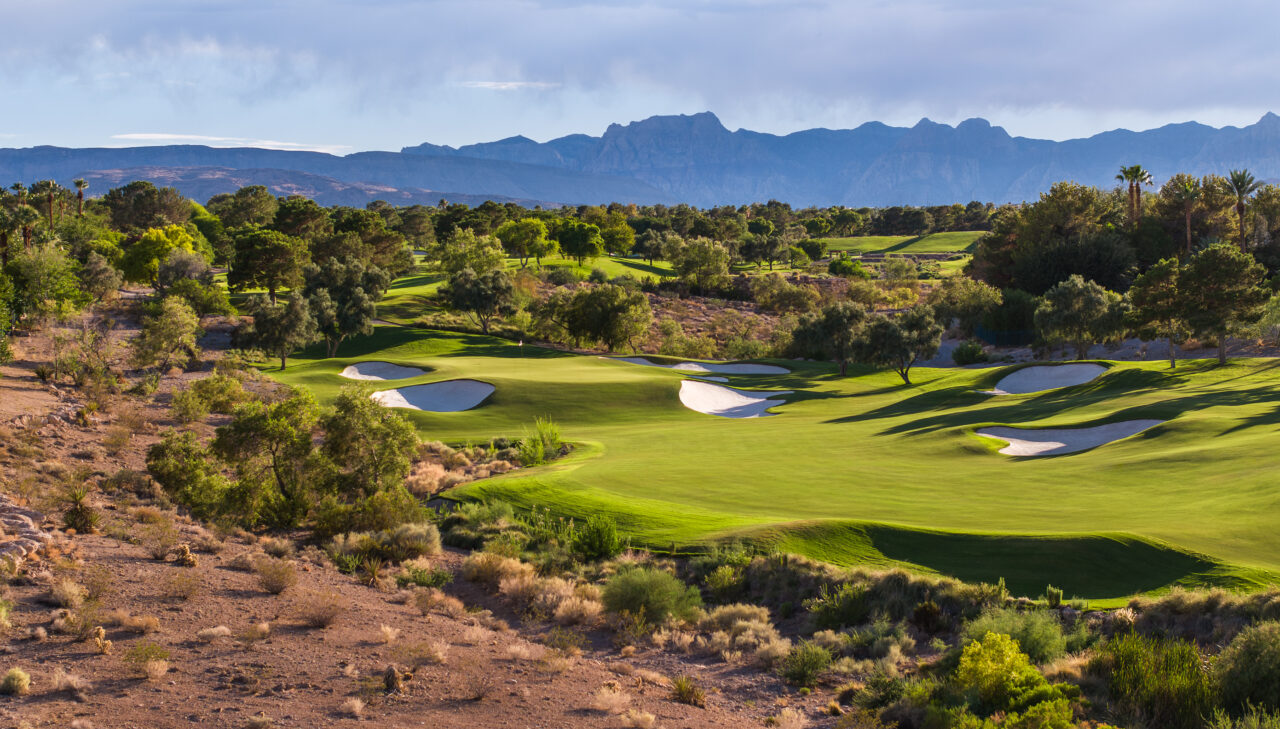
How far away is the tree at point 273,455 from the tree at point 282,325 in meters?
36.5

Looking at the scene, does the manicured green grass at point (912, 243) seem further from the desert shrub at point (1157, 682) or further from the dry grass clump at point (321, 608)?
the desert shrub at point (1157, 682)

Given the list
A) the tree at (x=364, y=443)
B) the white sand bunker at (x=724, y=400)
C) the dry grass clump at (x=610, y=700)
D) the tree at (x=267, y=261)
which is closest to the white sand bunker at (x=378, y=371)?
the white sand bunker at (x=724, y=400)

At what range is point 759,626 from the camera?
1408 centimetres

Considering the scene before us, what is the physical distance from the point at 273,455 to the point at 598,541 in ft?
34.3

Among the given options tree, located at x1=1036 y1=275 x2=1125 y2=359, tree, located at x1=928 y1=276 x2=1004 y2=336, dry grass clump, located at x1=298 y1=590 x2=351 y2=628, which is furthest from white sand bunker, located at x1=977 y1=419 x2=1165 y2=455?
tree, located at x1=928 y1=276 x2=1004 y2=336

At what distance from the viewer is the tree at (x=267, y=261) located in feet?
264

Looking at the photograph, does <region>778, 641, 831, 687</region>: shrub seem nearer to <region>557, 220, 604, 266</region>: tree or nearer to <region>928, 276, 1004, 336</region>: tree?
<region>928, 276, 1004, 336</region>: tree

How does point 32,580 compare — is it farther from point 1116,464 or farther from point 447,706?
point 1116,464

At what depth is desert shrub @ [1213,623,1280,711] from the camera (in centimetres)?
938

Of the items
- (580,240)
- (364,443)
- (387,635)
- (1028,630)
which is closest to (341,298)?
(580,240)

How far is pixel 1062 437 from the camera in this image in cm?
2738

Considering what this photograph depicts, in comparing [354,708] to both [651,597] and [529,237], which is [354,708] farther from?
[529,237]

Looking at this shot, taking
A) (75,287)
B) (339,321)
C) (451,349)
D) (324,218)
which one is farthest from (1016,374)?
(324,218)

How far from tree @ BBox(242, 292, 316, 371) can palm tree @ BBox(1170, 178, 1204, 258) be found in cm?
7715
